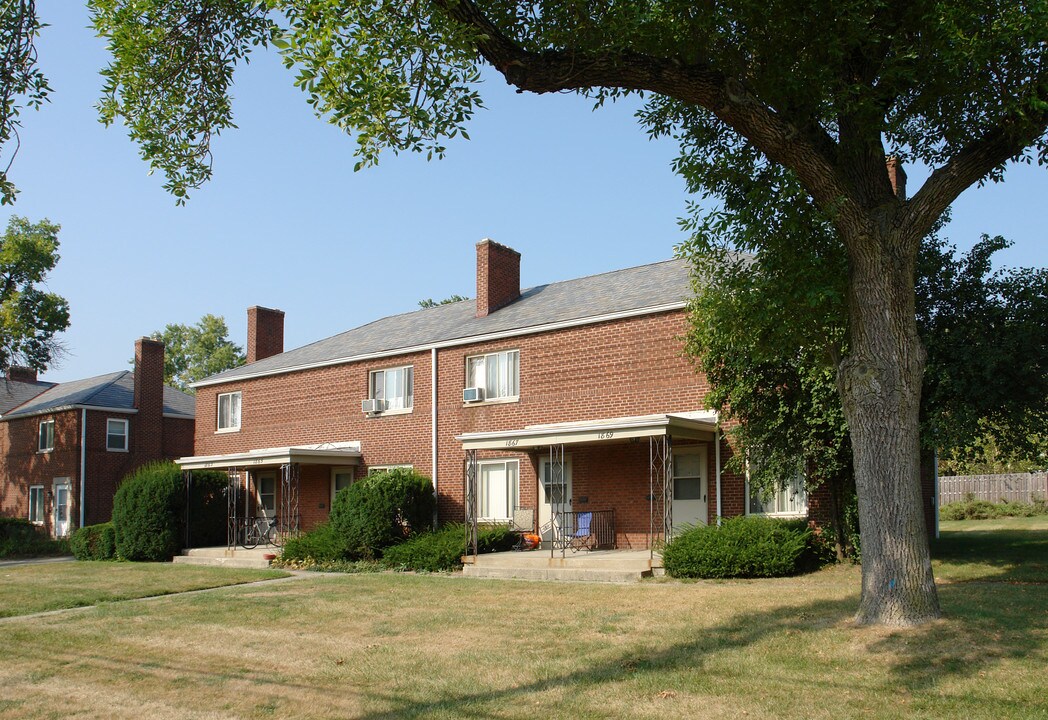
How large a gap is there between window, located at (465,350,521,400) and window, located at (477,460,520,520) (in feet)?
5.61

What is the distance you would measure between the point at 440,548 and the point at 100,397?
2036 cm

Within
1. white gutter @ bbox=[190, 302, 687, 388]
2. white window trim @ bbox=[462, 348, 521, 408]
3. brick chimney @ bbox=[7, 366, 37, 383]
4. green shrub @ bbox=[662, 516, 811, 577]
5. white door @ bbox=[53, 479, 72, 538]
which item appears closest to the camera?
A: green shrub @ bbox=[662, 516, 811, 577]

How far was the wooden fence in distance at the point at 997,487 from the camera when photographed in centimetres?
3646

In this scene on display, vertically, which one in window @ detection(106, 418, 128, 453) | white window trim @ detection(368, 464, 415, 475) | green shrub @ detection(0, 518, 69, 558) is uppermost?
window @ detection(106, 418, 128, 453)

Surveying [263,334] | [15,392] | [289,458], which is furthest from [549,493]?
[15,392]

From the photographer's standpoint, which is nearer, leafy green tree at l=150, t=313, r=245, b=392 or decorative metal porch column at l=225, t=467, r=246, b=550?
decorative metal porch column at l=225, t=467, r=246, b=550

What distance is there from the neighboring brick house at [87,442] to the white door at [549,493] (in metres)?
19.3

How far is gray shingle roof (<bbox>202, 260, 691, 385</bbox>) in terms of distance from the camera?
21672 mm

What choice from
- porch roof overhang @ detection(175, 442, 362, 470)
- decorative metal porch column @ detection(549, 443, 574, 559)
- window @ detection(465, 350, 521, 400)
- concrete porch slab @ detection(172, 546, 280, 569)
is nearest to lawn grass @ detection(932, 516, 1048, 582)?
decorative metal porch column @ detection(549, 443, 574, 559)

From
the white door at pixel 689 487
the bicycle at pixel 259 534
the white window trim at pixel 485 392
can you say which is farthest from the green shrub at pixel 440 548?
the bicycle at pixel 259 534

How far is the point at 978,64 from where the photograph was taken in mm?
9586

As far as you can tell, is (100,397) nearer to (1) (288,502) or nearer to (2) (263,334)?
(2) (263,334)

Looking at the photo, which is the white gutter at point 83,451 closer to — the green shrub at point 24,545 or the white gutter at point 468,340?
the green shrub at point 24,545

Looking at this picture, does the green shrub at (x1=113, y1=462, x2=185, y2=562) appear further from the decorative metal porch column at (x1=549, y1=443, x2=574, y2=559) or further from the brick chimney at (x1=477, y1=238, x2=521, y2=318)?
the decorative metal porch column at (x1=549, y1=443, x2=574, y2=559)
